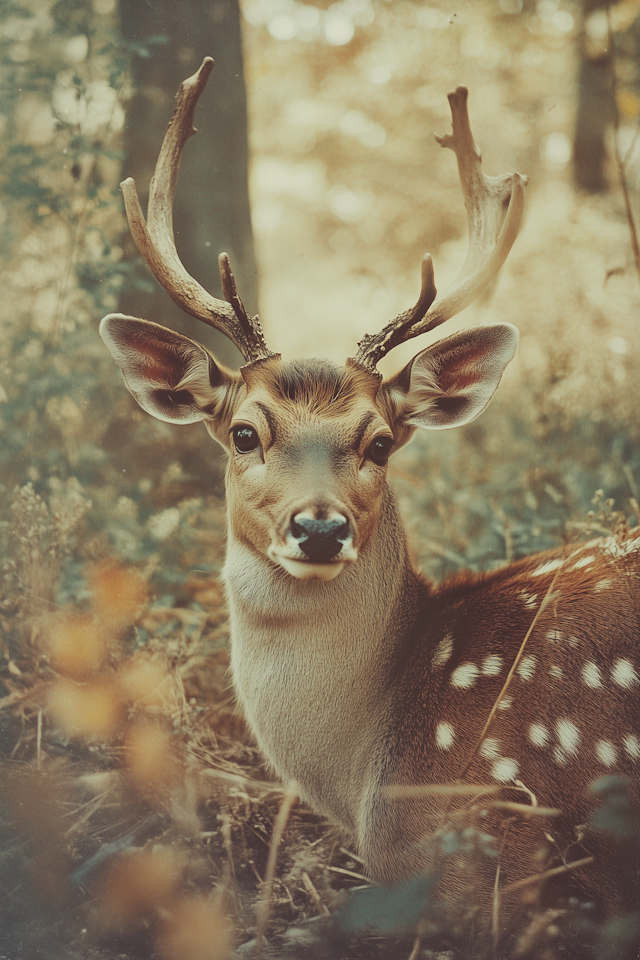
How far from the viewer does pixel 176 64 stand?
93.3 inches

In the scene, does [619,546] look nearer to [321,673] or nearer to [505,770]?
[505,770]

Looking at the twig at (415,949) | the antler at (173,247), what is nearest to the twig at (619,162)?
the antler at (173,247)

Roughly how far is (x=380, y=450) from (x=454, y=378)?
354mm

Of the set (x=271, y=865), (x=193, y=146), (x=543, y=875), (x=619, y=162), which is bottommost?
(x=271, y=865)

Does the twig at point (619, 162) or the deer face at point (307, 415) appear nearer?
the deer face at point (307, 415)

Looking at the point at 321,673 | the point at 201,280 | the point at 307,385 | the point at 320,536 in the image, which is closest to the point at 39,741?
the point at 321,673

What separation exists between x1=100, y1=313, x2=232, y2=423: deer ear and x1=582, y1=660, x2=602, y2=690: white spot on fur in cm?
123

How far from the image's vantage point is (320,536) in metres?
1.67

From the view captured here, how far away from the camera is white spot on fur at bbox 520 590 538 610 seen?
6.99 ft

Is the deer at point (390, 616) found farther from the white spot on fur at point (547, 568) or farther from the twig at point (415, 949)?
the twig at point (415, 949)

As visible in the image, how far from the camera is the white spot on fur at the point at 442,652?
2107mm

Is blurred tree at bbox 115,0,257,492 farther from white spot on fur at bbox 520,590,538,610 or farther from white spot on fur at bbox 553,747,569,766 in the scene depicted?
white spot on fur at bbox 553,747,569,766

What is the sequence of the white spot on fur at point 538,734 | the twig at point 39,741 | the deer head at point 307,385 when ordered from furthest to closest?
the twig at point 39,741 → the white spot on fur at point 538,734 → the deer head at point 307,385

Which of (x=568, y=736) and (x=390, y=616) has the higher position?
(x=390, y=616)
